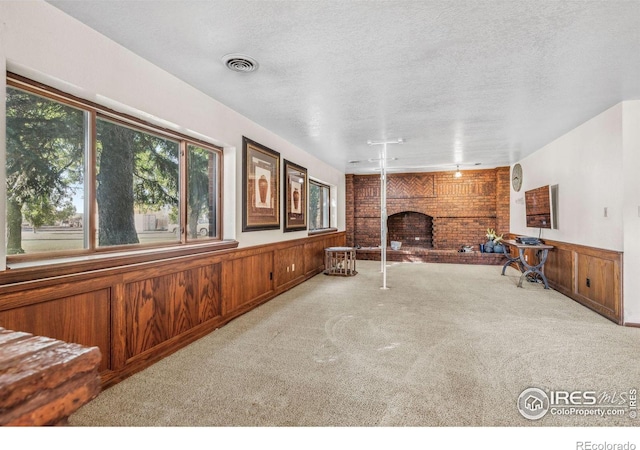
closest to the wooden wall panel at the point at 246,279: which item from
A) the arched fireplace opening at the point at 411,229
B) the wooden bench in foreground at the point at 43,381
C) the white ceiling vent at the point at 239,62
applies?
the white ceiling vent at the point at 239,62

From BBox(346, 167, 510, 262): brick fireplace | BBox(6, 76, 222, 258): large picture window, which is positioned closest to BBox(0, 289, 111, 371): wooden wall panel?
BBox(6, 76, 222, 258): large picture window

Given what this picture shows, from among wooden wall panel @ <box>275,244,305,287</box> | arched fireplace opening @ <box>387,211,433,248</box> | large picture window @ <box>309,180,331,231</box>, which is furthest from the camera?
arched fireplace opening @ <box>387,211,433,248</box>

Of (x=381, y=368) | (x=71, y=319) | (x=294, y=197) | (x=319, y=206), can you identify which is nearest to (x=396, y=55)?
(x=381, y=368)

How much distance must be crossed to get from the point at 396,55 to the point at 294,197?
3395 millimetres

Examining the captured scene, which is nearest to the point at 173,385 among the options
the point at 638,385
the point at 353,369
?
the point at 353,369

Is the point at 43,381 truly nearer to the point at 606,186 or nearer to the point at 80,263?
the point at 80,263

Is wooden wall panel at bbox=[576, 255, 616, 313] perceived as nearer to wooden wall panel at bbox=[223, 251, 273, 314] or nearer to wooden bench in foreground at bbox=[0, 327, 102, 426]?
wooden wall panel at bbox=[223, 251, 273, 314]

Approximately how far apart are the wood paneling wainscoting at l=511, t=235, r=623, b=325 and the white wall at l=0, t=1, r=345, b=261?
4.34m

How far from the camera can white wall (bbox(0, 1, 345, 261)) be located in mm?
1781

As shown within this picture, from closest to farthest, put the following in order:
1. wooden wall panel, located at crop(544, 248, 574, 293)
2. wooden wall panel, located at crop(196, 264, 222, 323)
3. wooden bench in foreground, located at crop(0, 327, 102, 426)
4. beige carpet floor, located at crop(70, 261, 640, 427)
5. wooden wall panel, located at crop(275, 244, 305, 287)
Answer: wooden bench in foreground, located at crop(0, 327, 102, 426)
beige carpet floor, located at crop(70, 261, 640, 427)
wooden wall panel, located at crop(196, 264, 222, 323)
wooden wall panel, located at crop(544, 248, 574, 293)
wooden wall panel, located at crop(275, 244, 305, 287)

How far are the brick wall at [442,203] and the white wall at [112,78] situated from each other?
5.79 m

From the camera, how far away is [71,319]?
203 cm

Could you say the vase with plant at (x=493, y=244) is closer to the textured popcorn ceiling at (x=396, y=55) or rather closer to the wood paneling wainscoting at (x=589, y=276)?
the wood paneling wainscoting at (x=589, y=276)

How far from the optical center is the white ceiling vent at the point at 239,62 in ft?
8.06
